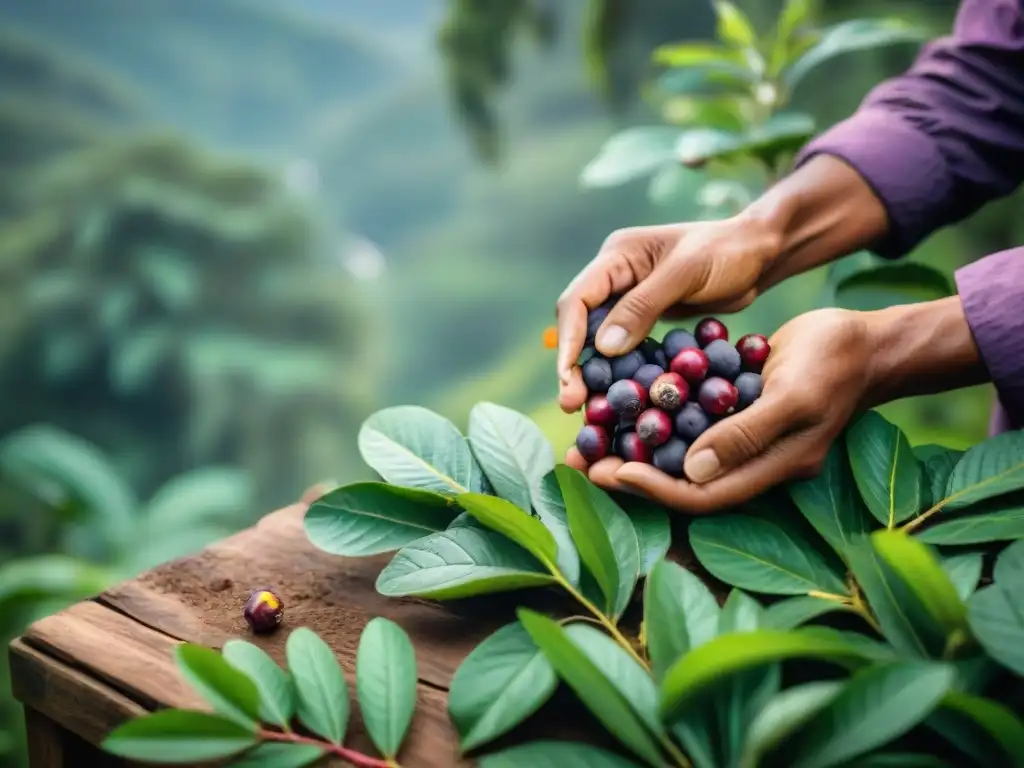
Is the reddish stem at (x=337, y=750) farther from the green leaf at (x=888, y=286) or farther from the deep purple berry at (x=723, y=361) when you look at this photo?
the green leaf at (x=888, y=286)

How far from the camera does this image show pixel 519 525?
0.60 meters

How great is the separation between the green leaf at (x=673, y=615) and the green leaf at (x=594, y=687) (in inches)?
1.4

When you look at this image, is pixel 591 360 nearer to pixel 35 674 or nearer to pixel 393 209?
pixel 35 674

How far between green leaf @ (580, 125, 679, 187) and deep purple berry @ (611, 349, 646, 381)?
1.41 feet

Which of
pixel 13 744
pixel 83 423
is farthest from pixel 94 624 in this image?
pixel 83 423

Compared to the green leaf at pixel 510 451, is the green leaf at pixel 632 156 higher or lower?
higher

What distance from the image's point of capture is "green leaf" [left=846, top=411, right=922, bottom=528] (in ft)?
2.13

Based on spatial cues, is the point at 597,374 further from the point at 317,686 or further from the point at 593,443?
the point at 317,686

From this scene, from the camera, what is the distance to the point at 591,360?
73 cm

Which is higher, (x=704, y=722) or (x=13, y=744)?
(x=704, y=722)

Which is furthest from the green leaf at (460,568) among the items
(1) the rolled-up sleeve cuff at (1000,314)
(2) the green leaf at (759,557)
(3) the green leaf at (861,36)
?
(3) the green leaf at (861,36)

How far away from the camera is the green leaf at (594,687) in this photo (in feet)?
1.56

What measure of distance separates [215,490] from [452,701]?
171 centimetres

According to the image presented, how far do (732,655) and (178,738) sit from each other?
0.96 ft
